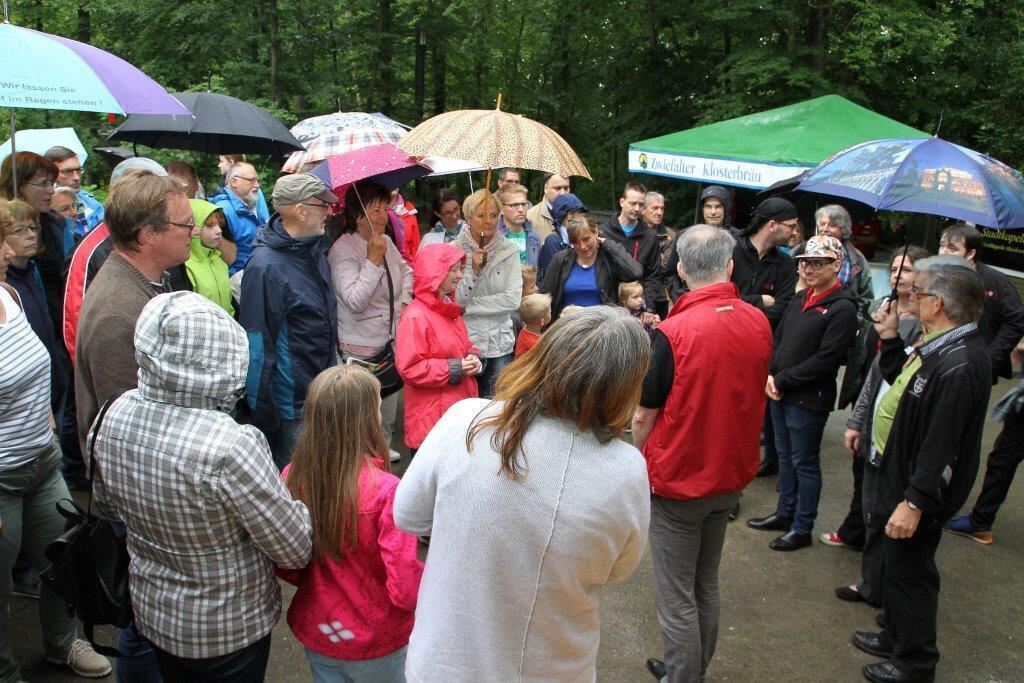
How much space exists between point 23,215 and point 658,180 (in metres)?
14.5

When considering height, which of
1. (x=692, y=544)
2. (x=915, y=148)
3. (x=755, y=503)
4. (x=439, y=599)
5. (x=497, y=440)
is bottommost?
(x=755, y=503)

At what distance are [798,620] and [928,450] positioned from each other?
1.36m

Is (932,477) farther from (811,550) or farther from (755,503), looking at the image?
(755,503)

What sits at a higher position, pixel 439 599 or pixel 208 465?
pixel 208 465

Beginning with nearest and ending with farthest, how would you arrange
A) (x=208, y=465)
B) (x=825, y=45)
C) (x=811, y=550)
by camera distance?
(x=208, y=465), (x=811, y=550), (x=825, y=45)

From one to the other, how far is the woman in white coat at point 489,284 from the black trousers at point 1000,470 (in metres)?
3.22

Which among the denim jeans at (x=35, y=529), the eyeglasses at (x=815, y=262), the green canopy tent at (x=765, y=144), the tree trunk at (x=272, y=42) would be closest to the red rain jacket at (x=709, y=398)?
the eyeglasses at (x=815, y=262)

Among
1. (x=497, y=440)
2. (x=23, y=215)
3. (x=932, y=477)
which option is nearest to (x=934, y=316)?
(x=932, y=477)

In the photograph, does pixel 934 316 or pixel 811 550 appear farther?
pixel 811 550

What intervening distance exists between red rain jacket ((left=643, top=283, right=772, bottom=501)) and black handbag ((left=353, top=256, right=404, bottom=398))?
1825 mm

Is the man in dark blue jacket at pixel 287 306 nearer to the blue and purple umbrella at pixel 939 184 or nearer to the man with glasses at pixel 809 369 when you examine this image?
the man with glasses at pixel 809 369

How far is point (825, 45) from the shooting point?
43.7ft

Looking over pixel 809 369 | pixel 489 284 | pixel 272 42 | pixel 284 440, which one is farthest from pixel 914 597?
pixel 272 42

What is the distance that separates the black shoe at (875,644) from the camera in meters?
3.73
